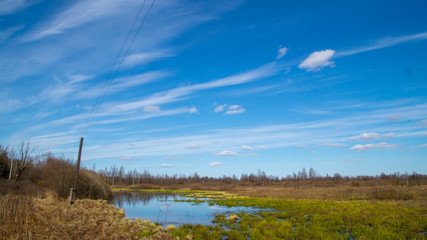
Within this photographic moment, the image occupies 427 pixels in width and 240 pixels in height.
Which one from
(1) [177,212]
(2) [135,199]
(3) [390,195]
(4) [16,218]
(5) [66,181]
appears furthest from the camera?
(2) [135,199]

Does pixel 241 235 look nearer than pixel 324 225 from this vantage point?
Yes

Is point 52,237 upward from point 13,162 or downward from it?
downward

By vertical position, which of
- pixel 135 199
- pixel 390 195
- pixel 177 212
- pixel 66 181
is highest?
pixel 66 181

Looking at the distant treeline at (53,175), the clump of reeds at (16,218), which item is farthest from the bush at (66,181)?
the clump of reeds at (16,218)

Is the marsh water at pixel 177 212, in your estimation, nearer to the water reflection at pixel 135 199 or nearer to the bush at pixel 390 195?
the water reflection at pixel 135 199

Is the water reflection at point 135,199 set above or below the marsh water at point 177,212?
below

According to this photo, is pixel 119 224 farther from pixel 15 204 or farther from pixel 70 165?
pixel 70 165

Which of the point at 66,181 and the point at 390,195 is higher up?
the point at 66,181

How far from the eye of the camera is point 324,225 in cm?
1390

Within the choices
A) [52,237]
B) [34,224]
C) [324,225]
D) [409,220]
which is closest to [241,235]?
[324,225]

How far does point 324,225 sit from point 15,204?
15173 millimetres

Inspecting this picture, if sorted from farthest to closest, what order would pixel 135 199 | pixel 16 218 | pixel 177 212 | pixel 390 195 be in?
pixel 135 199 < pixel 390 195 < pixel 177 212 < pixel 16 218

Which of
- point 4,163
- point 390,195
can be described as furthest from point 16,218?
point 390,195

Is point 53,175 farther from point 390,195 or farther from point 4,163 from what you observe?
point 390,195
